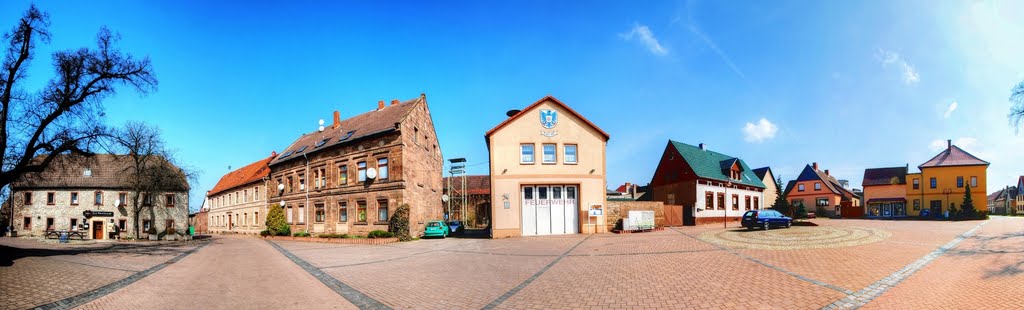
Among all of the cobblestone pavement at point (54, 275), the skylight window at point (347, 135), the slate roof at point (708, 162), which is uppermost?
the skylight window at point (347, 135)

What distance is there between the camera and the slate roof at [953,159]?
46.2 meters

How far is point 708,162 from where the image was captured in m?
41.0

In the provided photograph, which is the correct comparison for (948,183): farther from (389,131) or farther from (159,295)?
(159,295)

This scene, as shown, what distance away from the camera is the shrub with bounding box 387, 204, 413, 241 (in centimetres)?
2606

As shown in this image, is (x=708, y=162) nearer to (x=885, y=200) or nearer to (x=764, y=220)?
(x=764, y=220)

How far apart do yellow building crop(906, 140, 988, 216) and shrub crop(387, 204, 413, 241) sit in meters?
51.5

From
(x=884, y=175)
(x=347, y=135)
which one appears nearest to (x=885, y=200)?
(x=884, y=175)

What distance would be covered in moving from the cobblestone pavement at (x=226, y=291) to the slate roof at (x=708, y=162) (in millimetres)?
32148

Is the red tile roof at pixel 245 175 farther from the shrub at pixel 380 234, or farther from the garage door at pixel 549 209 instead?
the garage door at pixel 549 209

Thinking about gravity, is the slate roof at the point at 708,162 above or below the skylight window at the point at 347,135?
below

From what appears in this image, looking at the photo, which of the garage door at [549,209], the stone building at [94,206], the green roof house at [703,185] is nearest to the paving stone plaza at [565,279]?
the garage door at [549,209]

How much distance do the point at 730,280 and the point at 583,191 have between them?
1677cm

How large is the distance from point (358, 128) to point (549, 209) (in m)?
15.6

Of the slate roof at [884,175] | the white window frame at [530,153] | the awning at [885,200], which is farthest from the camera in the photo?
the slate roof at [884,175]
